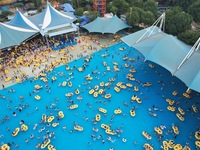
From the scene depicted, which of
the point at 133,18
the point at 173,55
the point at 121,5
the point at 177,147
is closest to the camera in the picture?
the point at 177,147

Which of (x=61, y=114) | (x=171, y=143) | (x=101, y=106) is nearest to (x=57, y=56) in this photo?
(x=61, y=114)

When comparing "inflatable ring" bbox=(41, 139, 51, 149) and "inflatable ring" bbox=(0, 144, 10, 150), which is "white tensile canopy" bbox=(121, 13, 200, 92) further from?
"inflatable ring" bbox=(0, 144, 10, 150)

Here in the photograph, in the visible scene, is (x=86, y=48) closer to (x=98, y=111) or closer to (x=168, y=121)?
(x=98, y=111)

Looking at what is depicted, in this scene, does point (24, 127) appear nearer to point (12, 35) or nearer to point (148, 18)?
point (12, 35)

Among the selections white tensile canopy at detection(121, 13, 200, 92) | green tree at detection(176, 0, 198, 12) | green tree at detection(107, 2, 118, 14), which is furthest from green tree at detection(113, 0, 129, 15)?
white tensile canopy at detection(121, 13, 200, 92)

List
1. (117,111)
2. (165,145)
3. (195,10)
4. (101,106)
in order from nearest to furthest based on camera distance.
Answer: (165,145) → (117,111) → (101,106) → (195,10)
